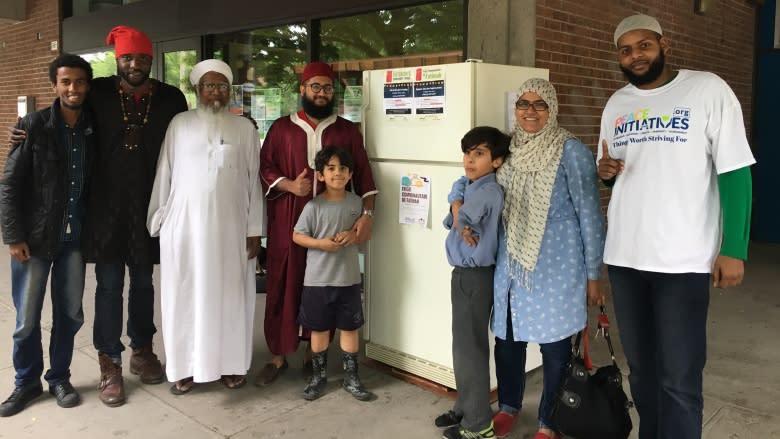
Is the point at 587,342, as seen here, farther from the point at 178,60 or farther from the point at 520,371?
the point at 178,60

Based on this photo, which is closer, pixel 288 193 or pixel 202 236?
pixel 202 236

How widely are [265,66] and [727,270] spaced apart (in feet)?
17.6

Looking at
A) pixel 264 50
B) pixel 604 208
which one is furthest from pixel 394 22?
pixel 604 208

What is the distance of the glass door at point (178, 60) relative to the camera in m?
7.26

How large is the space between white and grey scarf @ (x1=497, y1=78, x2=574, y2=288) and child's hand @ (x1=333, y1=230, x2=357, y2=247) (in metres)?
0.93

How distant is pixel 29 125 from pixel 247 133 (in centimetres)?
108

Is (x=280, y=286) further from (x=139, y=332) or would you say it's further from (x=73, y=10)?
(x=73, y=10)

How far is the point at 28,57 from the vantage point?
1031 centimetres

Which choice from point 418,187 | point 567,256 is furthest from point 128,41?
point 567,256

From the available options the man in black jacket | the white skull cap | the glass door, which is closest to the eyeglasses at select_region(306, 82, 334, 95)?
the man in black jacket

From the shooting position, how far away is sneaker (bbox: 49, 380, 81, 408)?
344 centimetres

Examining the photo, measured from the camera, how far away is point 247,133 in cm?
360

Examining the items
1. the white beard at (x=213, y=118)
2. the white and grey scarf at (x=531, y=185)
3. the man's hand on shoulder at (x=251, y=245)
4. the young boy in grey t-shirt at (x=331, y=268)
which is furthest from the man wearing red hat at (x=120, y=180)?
the white and grey scarf at (x=531, y=185)

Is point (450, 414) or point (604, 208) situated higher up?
point (604, 208)
